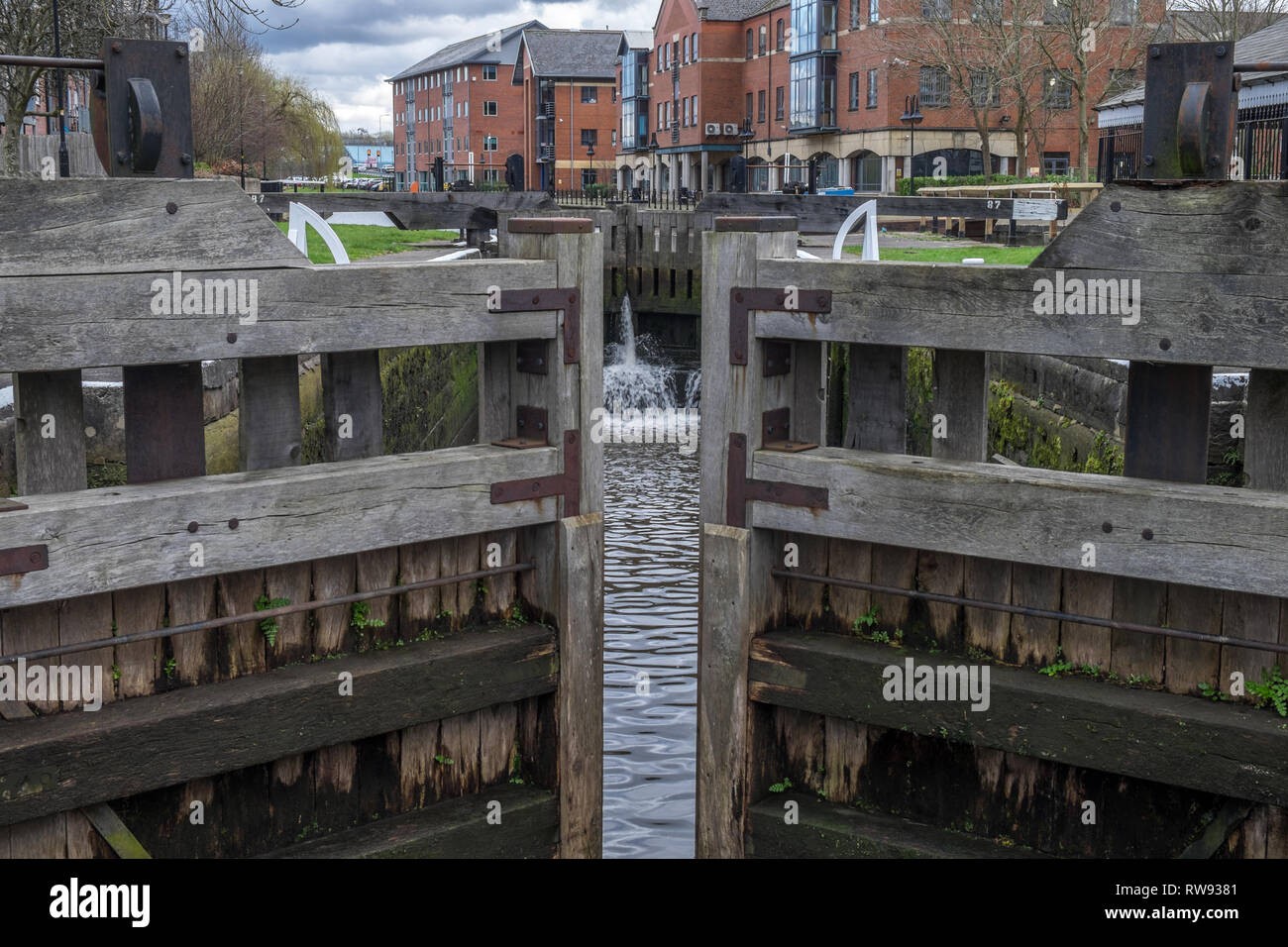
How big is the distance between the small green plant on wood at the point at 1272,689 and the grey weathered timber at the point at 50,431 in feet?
13.3

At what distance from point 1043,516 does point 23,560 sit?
339 cm

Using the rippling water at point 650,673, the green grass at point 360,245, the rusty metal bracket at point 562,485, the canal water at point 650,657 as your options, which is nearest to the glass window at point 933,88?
the green grass at point 360,245

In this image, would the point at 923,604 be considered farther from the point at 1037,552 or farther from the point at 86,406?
the point at 86,406

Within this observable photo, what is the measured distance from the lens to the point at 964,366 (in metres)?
5.06

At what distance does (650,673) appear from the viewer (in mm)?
9828

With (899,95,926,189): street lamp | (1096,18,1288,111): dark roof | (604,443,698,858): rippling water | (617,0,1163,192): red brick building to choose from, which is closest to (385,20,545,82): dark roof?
(617,0,1163,192): red brick building

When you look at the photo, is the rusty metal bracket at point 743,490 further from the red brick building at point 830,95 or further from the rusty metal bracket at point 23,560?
the red brick building at point 830,95

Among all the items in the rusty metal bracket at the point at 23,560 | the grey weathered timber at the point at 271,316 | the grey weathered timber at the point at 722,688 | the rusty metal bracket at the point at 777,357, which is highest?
the grey weathered timber at the point at 271,316

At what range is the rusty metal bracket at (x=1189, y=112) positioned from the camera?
14.3 ft

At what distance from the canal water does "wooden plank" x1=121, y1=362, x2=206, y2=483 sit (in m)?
3.78

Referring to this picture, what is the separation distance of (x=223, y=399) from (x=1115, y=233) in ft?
13.8

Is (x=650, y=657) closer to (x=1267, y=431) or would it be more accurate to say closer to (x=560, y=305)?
(x=560, y=305)

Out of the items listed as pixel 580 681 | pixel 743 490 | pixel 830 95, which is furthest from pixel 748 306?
pixel 830 95
